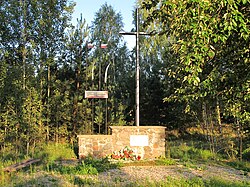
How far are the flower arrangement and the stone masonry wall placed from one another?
0.09 meters

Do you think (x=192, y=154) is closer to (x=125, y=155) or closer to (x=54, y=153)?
(x=125, y=155)

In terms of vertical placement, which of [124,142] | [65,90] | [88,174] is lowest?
[88,174]

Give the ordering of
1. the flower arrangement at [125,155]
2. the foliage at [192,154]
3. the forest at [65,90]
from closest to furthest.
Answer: the flower arrangement at [125,155] → the foliage at [192,154] → the forest at [65,90]

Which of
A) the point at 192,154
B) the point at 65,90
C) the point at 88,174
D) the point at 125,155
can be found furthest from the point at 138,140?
the point at 65,90

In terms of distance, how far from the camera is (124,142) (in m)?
9.10

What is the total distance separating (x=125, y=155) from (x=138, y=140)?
58 cm

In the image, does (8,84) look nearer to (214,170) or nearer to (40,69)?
(40,69)

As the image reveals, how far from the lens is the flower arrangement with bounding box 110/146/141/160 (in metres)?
8.88

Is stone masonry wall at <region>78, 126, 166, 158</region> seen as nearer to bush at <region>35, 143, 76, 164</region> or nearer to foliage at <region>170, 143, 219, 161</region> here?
bush at <region>35, 143, 76, 164</region>

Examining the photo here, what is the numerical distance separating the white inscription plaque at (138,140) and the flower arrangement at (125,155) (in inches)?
8.2

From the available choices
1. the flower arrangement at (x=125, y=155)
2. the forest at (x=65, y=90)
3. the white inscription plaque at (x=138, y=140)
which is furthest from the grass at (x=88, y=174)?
the forest at (x=65, y=90)

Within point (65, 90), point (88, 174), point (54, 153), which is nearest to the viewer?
point (88, 174)

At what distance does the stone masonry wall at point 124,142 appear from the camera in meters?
9.07

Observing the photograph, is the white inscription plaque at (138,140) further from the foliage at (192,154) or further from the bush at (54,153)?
the bush at (54,153)
